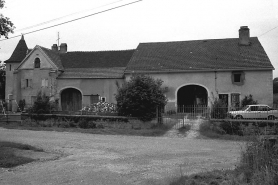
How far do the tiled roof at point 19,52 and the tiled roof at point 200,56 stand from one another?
14.1m

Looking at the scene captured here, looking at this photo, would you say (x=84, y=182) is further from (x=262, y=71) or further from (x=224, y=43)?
(x=224, y=43)

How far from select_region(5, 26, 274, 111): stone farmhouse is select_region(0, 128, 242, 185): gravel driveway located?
14734mm

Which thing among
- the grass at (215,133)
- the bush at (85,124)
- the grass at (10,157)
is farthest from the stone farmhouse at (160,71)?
the grass at (10,157)

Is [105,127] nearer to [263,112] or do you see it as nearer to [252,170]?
[263,112]

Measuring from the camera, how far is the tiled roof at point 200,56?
92.6ft

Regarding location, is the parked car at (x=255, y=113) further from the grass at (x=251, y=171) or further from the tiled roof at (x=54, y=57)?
the tiled roof at (x=54, y=57)

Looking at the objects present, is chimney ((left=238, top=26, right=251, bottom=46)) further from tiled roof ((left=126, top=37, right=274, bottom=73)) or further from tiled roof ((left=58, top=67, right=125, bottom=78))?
tiled roof ((left=58, top=67, right=125, bottom=78))

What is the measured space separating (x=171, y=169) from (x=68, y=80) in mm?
26183

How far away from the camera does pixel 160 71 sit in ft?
96.6

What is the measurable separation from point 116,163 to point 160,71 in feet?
69.7

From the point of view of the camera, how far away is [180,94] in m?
30.6

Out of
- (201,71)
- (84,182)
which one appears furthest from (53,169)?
(201,71)

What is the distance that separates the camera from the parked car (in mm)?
17186

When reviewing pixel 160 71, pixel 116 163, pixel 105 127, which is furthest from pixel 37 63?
pixel 116 163
